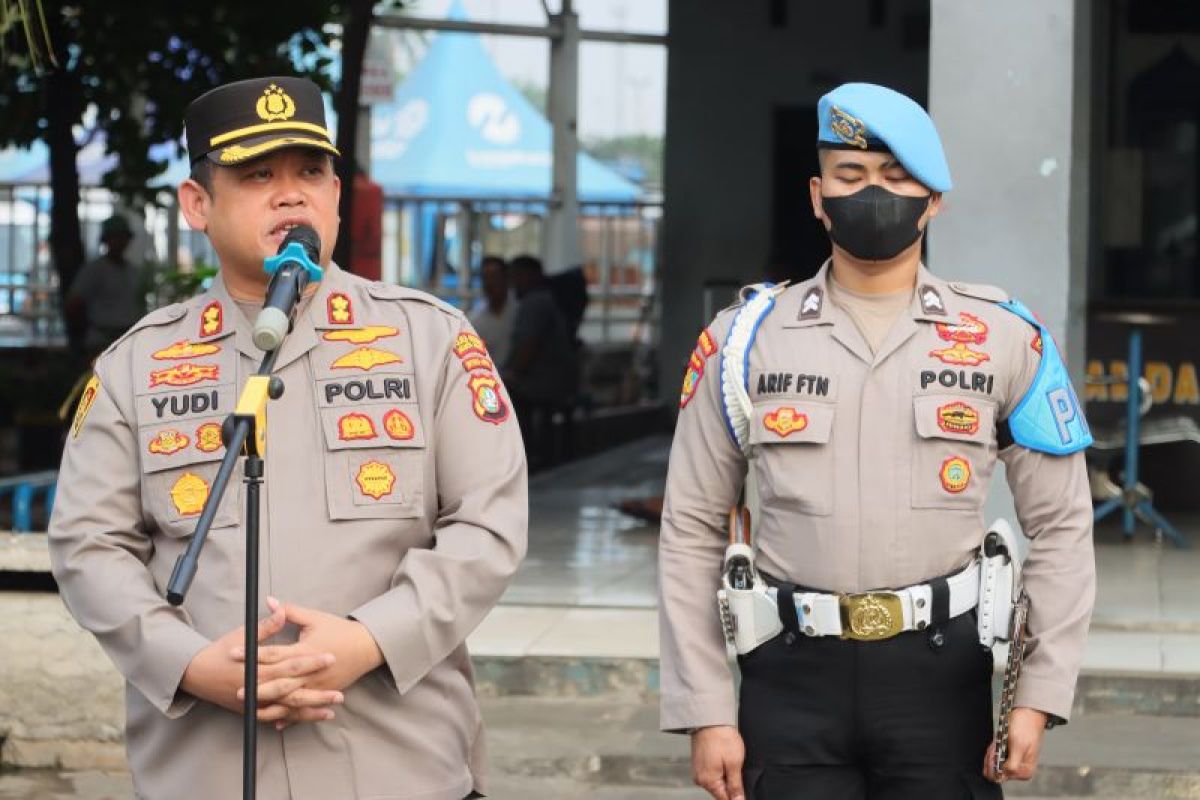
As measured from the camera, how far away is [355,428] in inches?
135

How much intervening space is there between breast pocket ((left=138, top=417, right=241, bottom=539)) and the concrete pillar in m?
5.37

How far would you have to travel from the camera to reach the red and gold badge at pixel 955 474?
3.80m

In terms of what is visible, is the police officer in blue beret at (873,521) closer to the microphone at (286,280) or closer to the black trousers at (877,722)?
the black trousers at (877,722)

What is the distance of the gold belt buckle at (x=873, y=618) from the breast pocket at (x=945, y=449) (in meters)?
0.18

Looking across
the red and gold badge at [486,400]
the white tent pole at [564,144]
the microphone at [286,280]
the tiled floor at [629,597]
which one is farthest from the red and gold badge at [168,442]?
the white tent pole at [564,144]

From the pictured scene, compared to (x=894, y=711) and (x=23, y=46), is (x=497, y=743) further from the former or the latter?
(x=23, y=46)

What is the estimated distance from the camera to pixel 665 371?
20547mm

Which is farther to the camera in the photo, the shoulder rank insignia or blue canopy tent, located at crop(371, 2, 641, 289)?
blue canopy tent, located at crop(371, 2, 641, 289)

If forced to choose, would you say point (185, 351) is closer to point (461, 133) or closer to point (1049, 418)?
point (1049, 418)

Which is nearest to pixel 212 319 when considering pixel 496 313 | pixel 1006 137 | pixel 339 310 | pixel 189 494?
pixel 339 310

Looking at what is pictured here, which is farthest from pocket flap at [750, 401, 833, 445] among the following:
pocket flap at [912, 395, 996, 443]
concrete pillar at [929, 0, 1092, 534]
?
concrete pillar at [929, 0, 1092, 534]

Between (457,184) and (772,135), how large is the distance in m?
5.54

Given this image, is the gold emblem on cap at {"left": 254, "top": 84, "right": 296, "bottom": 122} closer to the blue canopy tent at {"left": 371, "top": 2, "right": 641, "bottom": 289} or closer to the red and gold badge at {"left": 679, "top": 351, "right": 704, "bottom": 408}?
the red and gold badge at {"left": 679, "top": 351, "right": 704, "bottom": 408}

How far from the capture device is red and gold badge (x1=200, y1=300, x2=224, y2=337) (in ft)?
11.6
